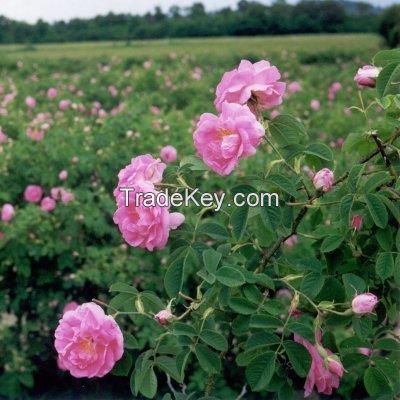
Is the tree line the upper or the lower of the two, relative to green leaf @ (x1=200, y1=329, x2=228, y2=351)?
lower

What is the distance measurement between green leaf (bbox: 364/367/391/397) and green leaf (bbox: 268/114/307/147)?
42 centimetres

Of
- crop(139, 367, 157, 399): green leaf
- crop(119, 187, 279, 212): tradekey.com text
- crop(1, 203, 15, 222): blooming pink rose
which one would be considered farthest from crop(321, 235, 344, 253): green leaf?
crop(1, 203, 15, 222): blooming pink rose

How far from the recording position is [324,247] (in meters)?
1.52

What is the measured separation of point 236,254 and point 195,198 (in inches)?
4.8

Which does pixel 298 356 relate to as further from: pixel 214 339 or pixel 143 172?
pixel 143 172

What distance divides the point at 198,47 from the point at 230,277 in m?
17.0

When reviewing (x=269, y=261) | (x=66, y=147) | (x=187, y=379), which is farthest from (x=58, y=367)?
(x=269, y=261)

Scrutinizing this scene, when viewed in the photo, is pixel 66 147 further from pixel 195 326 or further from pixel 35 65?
pixel 35 65

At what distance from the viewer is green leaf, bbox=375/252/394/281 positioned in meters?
1.46

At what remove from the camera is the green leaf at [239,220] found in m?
1.42

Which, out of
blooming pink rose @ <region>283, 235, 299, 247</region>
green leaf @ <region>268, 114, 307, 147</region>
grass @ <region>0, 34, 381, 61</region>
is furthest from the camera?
grass @ <region>0, 34, 381, 61</region>

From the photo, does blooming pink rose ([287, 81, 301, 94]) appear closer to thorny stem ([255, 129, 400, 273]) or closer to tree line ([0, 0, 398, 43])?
tree line ([0, 0, 398, 43])

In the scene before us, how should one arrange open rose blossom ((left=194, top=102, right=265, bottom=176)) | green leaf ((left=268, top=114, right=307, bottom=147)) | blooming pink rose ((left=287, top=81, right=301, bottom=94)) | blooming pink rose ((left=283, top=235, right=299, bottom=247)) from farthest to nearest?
blooming pink rose ((left=287, top=81, right=301, bottom=94))
blooming pink rose ((left=283, top=235, right=299, bottom=247))
green leaf ((left=268, top=114, right=307, bottom=147))
open rose blossom ((left=194, top=102, right=265, bottom=176))

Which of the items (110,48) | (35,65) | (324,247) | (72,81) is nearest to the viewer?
(324,247)
